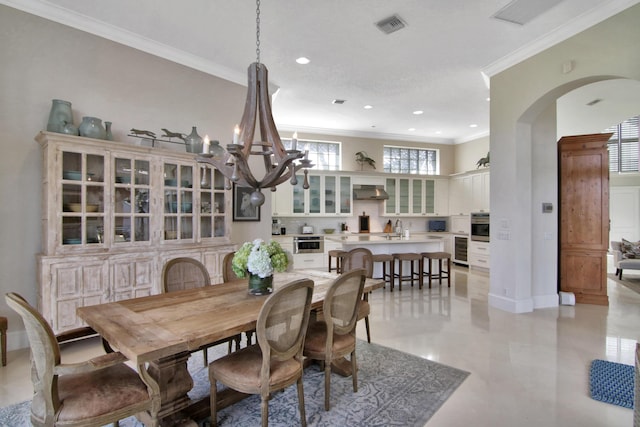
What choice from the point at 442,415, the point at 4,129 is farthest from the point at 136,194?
the point at 442,415

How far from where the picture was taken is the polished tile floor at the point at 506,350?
7.33ft

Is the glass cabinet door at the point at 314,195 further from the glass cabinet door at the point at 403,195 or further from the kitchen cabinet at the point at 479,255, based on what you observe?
the kitchen cabinet at the point at 479,255

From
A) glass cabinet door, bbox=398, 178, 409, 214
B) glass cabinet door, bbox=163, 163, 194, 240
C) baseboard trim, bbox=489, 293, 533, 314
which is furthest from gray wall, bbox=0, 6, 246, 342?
glass cabinet door, bbox=398, 178, 409, 214

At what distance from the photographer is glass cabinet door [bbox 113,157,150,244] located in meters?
3.49

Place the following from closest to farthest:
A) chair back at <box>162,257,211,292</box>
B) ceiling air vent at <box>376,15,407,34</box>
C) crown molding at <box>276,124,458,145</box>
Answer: chair back at <box>162,257,211,292</box>, ceiling air vent at <box>376,15,407,34</box>, crown molding at <box>276,124,458,145</box>

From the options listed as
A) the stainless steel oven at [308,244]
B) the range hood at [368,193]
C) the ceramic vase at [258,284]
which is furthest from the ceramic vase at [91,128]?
the range hood at [368,193]

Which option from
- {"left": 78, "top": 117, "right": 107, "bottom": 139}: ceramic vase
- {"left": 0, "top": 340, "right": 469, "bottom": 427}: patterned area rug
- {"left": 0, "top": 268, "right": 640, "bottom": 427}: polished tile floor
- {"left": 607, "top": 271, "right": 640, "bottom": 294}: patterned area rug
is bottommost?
{"left": 0, "top": 340, "right": 469, "bottom": 427}: patterned area rug

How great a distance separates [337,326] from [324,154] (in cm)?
629

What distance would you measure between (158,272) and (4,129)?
199 cm

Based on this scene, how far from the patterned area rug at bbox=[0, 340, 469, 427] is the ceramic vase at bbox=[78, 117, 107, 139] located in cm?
241

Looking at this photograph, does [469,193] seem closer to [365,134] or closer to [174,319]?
[365,134]

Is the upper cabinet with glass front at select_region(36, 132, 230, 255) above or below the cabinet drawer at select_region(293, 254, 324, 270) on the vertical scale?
above

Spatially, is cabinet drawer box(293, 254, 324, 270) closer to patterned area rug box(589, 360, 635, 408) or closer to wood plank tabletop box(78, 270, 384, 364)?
wood plank tabletop box(78, 270, 384, 364)

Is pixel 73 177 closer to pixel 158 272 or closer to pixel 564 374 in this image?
pixel 158 272
